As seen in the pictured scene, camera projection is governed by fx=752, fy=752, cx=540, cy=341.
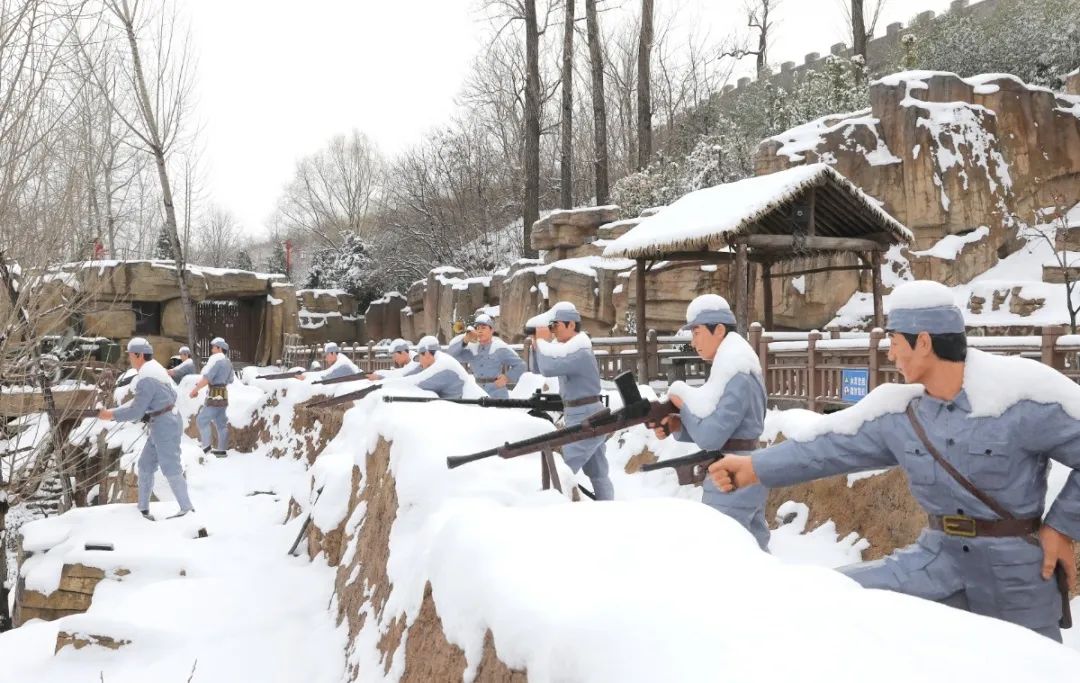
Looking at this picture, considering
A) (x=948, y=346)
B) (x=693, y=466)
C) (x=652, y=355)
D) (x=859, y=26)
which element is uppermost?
(x=859, y=26)

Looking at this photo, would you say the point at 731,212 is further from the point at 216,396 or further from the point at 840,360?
the point at 216,396

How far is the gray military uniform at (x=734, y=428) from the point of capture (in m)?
4.10

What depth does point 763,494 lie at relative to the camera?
4277mm

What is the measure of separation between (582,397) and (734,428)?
97.1 inches

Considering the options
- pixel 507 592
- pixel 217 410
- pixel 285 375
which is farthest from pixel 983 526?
pixel 285 375

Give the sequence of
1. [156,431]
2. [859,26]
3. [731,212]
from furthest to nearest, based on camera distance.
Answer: [859,26], [731,212], [156,431]

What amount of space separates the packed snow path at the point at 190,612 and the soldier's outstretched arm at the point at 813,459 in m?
3.05

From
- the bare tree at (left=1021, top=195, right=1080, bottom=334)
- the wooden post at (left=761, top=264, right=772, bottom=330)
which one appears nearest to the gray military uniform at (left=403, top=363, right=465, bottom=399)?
the wooden post at (left=761, top=264, right=772, bottom=330)

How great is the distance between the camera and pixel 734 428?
13.7ft

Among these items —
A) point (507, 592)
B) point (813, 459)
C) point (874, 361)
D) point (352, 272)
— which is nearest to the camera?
point (507, 592)

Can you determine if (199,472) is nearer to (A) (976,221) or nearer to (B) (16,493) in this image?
(B) (16,493)

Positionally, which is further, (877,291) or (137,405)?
(877,291)

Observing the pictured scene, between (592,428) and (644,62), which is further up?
(644,62)

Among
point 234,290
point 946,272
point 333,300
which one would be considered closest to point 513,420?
point 946,272
